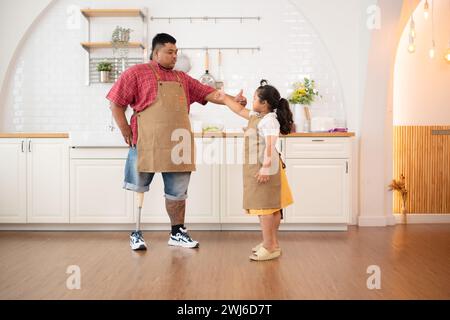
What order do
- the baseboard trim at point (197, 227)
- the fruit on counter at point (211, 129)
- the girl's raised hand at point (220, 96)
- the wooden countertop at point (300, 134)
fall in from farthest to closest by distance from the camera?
1. the fruit on counter at point (211, 129)
2. the baseboard trim at point (197, 227)
3. the wooden countertop at point (300, 134)
4. the girl's raised hand at point (220, 96)

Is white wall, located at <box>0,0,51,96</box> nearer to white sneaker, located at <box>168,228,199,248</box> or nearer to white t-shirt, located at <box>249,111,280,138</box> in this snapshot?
white sneaker, located at <box>168,228,199,248</box>

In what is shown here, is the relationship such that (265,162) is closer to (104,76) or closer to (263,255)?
(263,255)

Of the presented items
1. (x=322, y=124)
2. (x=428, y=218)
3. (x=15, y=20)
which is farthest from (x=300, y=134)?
(x=15, y=20)

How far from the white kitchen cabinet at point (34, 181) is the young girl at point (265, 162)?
1873 mm

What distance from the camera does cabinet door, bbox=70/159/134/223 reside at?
4.49 meters

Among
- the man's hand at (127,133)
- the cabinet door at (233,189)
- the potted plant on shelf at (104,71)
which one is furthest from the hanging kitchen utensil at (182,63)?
the man's hand at (127,133)

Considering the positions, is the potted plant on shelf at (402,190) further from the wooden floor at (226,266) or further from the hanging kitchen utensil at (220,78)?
the hanging kitchen utensil at (220,78)

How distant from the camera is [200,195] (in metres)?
4.53

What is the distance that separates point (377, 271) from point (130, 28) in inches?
129

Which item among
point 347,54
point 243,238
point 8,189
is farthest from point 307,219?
point 8,189

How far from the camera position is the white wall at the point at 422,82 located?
201 inches

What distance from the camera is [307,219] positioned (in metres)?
4.53
